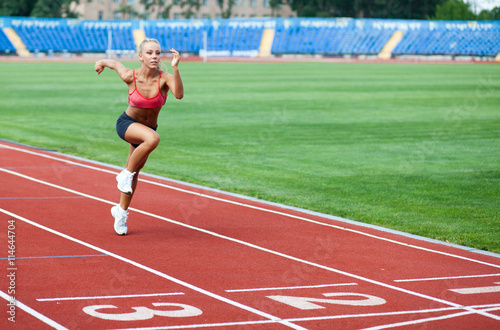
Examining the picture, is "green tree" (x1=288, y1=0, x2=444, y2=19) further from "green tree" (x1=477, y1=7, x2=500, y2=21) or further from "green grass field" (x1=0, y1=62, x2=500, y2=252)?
"green grass field" (x1=0, y1=62, x2=500, y2=252)

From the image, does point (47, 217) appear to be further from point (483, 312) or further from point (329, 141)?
point (329, 141)

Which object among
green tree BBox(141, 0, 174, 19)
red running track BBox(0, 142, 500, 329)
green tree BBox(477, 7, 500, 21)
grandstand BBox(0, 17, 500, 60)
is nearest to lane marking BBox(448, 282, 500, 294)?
red running track BBox(0, 142, 500, 329)

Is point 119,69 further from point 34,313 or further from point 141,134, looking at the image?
point 34,313

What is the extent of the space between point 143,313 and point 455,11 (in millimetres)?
93721

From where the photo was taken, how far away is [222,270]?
704 centimetres

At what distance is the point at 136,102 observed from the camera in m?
8.00

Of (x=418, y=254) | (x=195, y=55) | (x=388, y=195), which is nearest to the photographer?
(x=418, y=254)

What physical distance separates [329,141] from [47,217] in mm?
9421

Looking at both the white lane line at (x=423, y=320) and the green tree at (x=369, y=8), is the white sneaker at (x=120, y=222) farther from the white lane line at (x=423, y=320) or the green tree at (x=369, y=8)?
the green tree at (x=369, y=8)

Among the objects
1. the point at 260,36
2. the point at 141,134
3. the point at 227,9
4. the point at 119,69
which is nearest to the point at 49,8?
the point at 260,36

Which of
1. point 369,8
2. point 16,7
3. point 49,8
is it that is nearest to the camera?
point 49,8

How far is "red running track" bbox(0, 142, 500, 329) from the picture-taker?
5719mm

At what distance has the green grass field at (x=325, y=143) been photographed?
422 inches

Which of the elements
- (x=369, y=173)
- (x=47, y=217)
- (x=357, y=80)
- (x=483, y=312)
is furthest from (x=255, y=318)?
(x=357, y=80)
